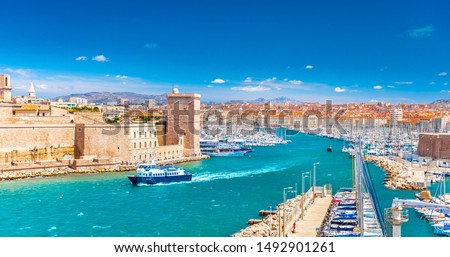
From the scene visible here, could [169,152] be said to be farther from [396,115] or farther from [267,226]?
[396,115]

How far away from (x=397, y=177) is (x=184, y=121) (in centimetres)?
559

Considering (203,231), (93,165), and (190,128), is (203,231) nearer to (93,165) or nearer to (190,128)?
(93,165)

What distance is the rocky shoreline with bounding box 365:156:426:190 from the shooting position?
25.3 feet

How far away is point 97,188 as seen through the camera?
7160 mm

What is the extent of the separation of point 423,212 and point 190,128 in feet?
24.4

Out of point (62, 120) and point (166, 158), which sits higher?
point (62, 120)

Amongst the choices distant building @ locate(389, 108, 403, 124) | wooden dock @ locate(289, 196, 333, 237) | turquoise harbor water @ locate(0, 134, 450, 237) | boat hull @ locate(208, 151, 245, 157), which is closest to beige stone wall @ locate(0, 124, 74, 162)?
turquoise harbor water @ locate(0, 134, 450, 237)

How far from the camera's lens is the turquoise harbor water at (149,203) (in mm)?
4855

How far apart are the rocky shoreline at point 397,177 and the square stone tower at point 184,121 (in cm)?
444

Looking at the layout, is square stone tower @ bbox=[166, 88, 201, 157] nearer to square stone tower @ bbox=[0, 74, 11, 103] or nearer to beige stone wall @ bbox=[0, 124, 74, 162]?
beige stone wall @ bbox=[0, 124, 74, 162]

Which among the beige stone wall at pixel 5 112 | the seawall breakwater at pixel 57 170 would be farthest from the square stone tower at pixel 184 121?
the beige stone wall at pixel 5 112

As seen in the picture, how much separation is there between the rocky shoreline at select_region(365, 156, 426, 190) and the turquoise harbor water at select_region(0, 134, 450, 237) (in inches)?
8.0

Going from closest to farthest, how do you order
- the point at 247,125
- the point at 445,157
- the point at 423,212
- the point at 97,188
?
1. the point at 423,212
2. the point at 97,188
3. the point at 445,157
4. the point at 247,125
